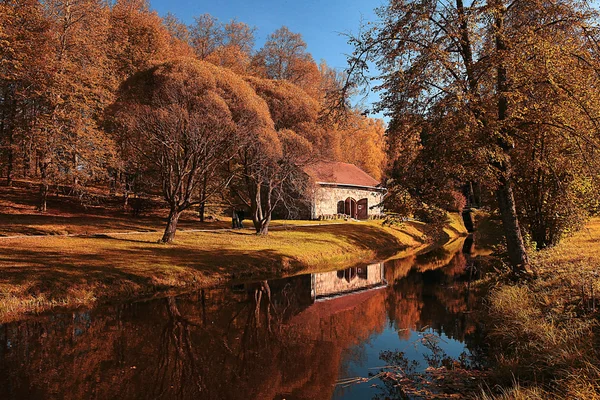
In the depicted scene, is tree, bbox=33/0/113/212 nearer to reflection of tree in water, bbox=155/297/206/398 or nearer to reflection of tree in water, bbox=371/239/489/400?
reflection of tree in water, bbox=155/297/206/398

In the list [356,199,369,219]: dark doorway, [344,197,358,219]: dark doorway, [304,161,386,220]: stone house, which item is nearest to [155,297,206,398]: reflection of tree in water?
[304,161,386,220]: stone house

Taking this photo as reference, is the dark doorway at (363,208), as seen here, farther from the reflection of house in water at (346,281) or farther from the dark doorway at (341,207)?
the reflection of house in water at (346,281)

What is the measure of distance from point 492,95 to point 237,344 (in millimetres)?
7844

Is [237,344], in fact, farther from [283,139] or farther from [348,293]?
[283,139]

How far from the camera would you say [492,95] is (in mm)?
8523

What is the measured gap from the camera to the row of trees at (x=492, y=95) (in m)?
7.05

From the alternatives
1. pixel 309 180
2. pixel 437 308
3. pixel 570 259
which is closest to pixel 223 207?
pixel 309 180

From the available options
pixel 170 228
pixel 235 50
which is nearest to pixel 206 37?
pixel 235 50

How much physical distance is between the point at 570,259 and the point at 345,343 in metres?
6.95

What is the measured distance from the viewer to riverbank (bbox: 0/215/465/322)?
32.7 ft

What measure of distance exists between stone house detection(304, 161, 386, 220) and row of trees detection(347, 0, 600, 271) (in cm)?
2052

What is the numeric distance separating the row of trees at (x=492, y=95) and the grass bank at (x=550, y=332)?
1.15 meters

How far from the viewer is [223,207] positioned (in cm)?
3194

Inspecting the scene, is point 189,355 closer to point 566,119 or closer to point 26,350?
point 26,350
